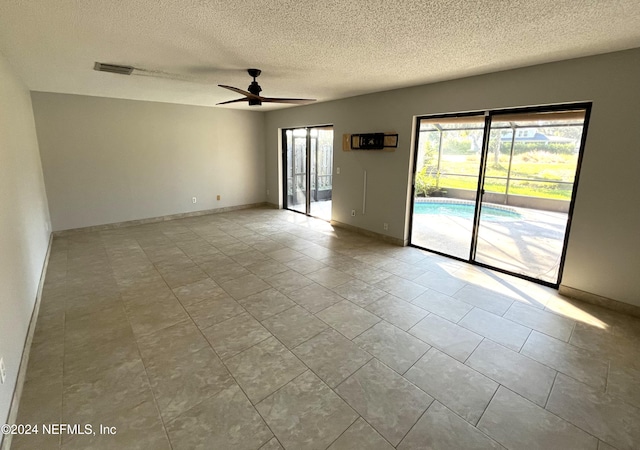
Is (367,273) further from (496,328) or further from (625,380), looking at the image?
(625,380)

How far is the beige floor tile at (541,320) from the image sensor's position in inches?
103

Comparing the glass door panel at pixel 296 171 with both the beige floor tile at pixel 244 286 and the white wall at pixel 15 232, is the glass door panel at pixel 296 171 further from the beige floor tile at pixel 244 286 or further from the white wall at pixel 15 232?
the white wall at pixel 15 232

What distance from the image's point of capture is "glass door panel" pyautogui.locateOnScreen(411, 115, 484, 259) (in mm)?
4746

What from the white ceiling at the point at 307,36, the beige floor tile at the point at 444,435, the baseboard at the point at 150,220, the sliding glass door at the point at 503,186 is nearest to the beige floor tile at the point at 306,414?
the beige floor tile at the point at 444,435

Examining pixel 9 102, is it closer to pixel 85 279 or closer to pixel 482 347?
pixel 85 279

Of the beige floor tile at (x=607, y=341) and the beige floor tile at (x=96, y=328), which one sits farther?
the beige floor tile at (x=96, y=328)

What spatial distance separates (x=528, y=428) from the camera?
67.0 inches

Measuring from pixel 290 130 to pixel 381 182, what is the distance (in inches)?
128

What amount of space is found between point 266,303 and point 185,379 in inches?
44.0

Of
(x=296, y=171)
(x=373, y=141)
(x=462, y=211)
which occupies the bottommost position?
(x=462, y=211)

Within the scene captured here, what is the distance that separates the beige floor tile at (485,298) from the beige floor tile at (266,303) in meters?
1.87

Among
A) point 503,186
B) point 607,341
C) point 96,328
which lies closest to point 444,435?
point 607,341

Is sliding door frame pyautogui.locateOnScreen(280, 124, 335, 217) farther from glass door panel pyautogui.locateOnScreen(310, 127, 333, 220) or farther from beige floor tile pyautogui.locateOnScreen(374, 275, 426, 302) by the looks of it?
beige floor tile pyautogui.locateOnScreen(374, 275, 426, 302)

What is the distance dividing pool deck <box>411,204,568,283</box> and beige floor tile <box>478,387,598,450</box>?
2.34 m
